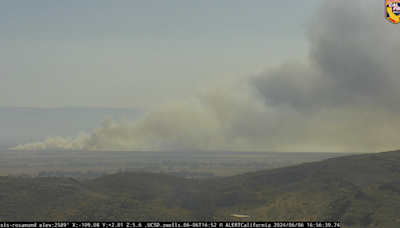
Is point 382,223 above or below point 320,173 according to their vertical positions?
below

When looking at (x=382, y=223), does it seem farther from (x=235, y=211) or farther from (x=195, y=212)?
(x=195, y=212)

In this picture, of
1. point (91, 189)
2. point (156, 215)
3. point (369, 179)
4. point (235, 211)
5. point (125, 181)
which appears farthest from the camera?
point (125, 181)

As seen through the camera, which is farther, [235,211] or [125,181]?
[125,181]

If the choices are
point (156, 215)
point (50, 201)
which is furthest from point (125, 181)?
point (156, 215)

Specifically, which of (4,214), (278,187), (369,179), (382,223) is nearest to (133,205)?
(4,214)

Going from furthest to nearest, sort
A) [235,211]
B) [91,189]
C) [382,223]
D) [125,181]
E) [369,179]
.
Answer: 1. [125,181]
2. [91,189]
3. [369,179]
4. [235,211]
5. [382,223]

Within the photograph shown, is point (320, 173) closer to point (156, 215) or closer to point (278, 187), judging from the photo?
point (278, 187)
